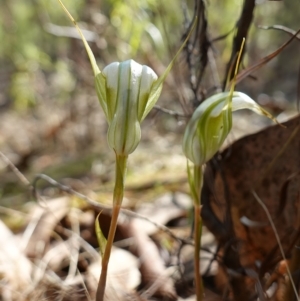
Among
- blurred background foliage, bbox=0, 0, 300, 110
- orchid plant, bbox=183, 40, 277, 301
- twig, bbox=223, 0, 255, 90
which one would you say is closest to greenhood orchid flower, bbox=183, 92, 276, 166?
orchid plant, bbox=183, 40, 277, 301

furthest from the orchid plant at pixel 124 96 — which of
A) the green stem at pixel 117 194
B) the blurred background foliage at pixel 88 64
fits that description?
the blurred background foliage at pixel 88 64

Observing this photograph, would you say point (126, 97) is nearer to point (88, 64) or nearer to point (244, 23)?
point (244, 23)

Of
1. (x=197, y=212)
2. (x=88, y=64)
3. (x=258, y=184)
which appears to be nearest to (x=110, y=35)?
(x=88, y=64)

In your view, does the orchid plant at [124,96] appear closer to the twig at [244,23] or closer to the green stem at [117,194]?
the green stem at [117,194]

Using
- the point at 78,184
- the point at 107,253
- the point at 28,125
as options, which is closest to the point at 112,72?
the point at 107,253

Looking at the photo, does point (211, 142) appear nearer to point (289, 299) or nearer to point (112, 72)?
point (112, 72)

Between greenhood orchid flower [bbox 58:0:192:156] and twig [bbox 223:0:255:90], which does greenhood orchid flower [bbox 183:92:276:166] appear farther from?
twig [bbox 223:0:255:90]
